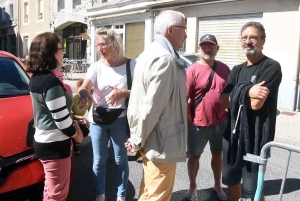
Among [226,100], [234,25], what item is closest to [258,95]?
[226,100]

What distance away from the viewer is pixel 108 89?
127 inches

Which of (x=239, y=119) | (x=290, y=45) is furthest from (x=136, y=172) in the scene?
(x=290, y=45)

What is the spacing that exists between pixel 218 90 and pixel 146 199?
4.65 ft

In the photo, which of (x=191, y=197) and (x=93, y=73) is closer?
(x=93, y=73)

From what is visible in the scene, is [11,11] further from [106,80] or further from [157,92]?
[157,92]

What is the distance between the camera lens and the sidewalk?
252 inches

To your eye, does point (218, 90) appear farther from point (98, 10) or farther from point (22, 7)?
point (22, 7)

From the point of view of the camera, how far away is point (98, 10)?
19.1 metres

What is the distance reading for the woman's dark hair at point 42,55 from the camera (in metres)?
2.46

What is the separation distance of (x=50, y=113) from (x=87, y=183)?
5.79 feet

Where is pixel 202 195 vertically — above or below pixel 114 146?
below

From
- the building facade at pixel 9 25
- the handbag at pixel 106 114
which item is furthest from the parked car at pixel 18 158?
the building facade at pixel 9 25

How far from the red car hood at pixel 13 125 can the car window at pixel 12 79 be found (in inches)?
13.1

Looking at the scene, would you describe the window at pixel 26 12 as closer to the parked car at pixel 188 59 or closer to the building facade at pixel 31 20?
the building facade at pixel 31 20
